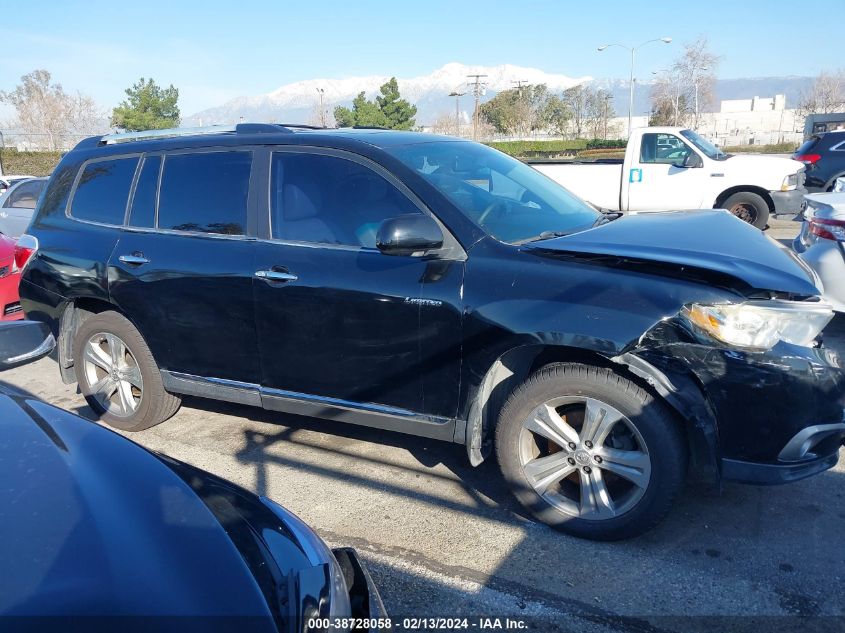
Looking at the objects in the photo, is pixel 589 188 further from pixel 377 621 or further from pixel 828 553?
pixel 377 621

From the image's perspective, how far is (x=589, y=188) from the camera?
39.3ft

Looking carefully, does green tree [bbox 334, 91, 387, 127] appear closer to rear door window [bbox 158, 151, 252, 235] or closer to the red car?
the red car

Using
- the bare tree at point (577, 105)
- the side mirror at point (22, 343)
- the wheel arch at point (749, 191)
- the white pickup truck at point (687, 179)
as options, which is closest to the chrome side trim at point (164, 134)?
the side mirror at point (22, 343)

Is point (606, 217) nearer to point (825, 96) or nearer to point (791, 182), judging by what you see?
point (791, 182)

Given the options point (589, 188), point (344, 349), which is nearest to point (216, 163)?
point (344, 349)

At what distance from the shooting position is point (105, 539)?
1.58 meters

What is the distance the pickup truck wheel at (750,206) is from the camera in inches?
437

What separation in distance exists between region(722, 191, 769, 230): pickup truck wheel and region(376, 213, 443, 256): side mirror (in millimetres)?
9527

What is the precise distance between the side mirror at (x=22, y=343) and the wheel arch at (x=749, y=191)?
35.0 ft

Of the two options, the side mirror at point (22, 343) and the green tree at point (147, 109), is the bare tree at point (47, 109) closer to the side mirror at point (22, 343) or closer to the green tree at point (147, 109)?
the green tree at point (147, 109)

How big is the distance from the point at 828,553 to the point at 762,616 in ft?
2.01

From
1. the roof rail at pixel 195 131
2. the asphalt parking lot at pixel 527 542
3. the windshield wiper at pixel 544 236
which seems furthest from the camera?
the roof rail at pixel 195 131

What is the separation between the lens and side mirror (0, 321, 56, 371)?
2469 millimetres

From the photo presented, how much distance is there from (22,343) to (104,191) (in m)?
2.28
